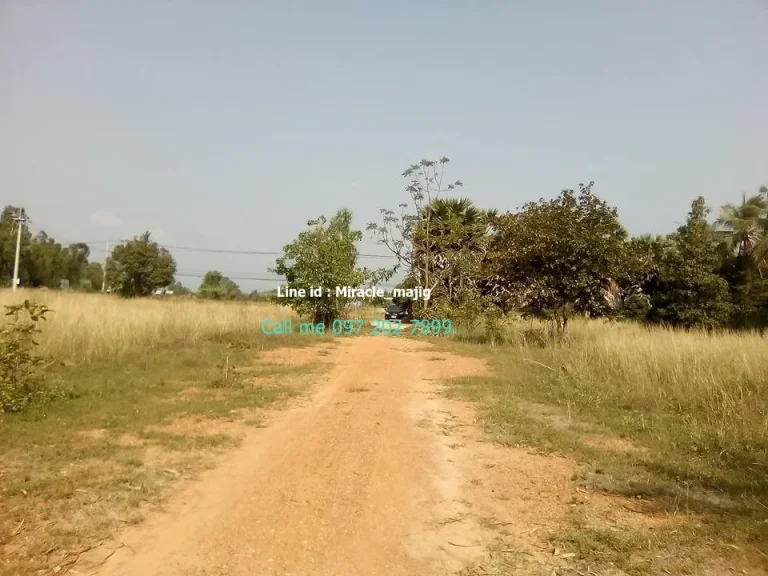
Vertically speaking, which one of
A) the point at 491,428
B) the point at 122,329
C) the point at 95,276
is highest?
the point at 95,276

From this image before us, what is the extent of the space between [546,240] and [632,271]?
8.34 feet

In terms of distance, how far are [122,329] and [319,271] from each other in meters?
7.59

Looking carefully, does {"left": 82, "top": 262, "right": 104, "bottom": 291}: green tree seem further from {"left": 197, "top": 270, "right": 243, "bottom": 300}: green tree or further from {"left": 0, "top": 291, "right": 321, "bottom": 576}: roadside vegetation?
{"left": 0, "top": 291, "right": 321, "bottom": 576}: roadside vegetation

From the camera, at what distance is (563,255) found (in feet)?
46.7

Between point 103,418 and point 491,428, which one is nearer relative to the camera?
point 103,418

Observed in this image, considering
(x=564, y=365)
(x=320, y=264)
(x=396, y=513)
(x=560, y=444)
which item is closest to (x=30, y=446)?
(x=396, y=513)

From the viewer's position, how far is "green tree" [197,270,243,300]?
48681mm

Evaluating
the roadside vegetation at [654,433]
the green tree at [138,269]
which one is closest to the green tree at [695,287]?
the roadside vegetation at [654,433]

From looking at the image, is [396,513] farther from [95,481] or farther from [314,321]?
[314,321]

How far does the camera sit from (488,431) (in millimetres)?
6539

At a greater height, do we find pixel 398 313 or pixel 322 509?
pixel 398 313

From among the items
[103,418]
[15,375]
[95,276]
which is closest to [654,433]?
[103,418]

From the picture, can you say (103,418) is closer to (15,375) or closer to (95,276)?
(15,375)

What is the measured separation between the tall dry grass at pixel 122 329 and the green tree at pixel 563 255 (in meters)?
7.91
